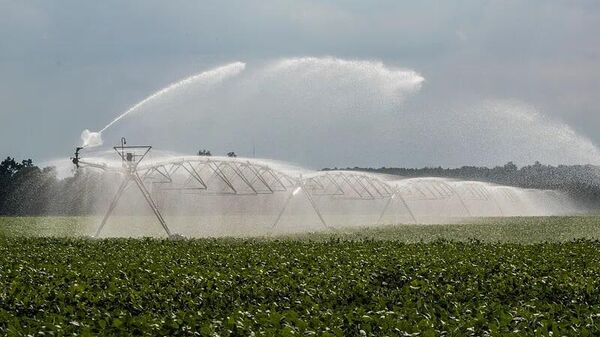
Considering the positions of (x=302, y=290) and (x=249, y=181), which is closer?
(x=302, y=290)

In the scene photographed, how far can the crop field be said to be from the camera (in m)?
9.67

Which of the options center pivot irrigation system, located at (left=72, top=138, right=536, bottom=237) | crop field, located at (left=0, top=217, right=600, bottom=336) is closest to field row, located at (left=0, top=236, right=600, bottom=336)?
crop field, located at (left=0, top=217, right=600, bottom=336)

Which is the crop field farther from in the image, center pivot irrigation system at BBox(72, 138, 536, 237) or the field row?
center pivot irrigation system at BBox(72, 138, 536, 237)

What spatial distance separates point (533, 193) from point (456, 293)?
7521cm

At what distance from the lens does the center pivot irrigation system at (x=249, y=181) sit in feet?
101

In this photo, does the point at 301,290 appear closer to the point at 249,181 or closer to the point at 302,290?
the point at 302,290

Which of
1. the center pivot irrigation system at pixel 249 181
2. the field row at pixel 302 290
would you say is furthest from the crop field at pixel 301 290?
the center pivot irrigation system at pixel 249 181

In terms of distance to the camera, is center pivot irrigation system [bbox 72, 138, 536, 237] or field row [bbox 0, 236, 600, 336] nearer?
field row [bbox 0, 236, 600, 336]

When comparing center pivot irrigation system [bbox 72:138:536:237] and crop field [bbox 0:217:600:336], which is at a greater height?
center pivot irrigation system [bbox 72:138:536:237]

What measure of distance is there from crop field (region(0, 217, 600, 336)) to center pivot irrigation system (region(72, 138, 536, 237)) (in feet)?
27.2

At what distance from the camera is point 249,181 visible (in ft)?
165

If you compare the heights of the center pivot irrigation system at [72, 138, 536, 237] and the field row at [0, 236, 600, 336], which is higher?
the center pivot irrigation system at [72, 138, 536, 237]

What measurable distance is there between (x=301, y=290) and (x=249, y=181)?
3664cm

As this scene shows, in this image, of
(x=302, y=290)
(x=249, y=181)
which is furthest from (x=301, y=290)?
(x=249, y=181)
